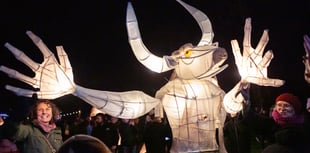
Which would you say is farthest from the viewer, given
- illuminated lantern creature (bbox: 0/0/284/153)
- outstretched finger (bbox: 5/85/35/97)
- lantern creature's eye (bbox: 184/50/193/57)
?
lantern creature's eye (bbox: 184/50/193/57)

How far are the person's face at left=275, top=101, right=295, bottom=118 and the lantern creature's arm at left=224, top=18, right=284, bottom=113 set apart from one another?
77cm

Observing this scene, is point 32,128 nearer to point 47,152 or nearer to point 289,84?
point 47,152

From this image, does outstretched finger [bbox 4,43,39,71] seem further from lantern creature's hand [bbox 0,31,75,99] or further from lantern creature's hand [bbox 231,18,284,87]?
lantern creature's hand [bbox 231,18,284,87]

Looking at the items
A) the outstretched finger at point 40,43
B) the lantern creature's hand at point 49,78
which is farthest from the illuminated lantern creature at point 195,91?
the outstretched finger at point 40,43

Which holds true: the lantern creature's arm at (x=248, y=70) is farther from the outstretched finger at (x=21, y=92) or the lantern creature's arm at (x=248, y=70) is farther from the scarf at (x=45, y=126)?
the outstretched finger at (x=21, y=92)

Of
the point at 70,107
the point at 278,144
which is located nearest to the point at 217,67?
the point at 278,144

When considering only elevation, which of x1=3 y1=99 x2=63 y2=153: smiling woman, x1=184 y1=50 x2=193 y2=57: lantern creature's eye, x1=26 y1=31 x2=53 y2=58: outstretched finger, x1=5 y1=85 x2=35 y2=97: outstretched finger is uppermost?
x1=26 y1=31 x2=53 y2=58: outstretched finger

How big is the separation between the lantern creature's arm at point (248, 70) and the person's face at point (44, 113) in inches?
74.5

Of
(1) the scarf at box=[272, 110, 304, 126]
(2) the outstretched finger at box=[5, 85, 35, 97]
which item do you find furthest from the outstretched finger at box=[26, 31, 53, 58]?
(1) the scarf at box=[272, 110, 304, 126]

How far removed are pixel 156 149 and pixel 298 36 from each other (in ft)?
37.3

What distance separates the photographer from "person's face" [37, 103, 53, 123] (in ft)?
15.7

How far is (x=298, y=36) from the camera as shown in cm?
1800

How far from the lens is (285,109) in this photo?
14.1ft

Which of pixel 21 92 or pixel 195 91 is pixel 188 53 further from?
pixel 21 92
